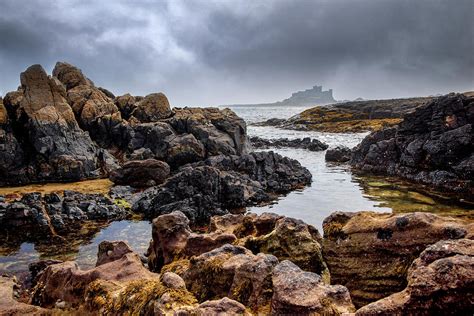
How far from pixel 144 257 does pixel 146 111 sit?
132 feet

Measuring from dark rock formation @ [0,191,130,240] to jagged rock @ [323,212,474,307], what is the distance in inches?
749

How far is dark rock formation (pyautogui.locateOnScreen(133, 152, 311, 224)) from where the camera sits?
29.1 m

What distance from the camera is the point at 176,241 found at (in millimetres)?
15914

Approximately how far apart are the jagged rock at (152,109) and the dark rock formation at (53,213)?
26883 mm

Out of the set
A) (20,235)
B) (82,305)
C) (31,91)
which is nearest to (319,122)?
(31,91)

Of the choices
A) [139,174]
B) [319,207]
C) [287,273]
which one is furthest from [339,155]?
[287,273]

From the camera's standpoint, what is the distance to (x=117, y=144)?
→ 49.8 m

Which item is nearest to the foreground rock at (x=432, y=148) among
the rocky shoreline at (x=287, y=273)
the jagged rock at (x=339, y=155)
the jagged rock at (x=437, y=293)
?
the jagged rock at (x=339, y=155)

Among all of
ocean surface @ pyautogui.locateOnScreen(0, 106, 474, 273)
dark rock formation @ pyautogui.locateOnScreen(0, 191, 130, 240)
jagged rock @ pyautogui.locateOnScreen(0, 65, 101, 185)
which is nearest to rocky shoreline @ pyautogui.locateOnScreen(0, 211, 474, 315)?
ocean surface @ pyautogui.locateOnScreen(0, 106, 474, 273)

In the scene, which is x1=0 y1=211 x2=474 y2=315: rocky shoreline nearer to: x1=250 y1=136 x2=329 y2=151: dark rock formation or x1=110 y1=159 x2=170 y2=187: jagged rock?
x1=110 y1=159 x2=170 y2=187: jagged rock

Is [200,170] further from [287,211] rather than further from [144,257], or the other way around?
[144,257]

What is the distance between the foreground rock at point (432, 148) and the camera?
36219 millimetres

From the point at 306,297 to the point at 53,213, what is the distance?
24.0 metres

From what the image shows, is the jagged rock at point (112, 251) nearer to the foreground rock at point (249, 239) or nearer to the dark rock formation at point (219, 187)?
the foreground rock at point (249, 239)
